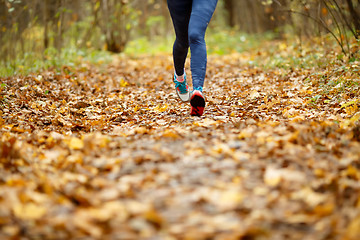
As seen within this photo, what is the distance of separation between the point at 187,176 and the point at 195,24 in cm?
180

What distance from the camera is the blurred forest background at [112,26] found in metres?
6.47

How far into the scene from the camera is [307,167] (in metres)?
1.88

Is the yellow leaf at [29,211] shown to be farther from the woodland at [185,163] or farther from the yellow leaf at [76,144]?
the yellow leaf at [76,144]

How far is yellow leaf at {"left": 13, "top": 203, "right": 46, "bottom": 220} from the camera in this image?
4.84 feet

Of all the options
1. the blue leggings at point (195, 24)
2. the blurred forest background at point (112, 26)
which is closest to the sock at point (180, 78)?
the blue leggings at point (195, 24)

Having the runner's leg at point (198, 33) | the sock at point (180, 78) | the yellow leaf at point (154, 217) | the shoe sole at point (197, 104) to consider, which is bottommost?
the yellow leaf at point (154, 217)

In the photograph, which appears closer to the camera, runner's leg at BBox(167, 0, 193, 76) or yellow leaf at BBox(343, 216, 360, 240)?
yellow leaf at BBox(343, 216, 360, 240)

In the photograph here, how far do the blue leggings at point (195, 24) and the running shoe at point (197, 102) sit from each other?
0.32ft

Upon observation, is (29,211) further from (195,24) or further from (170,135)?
(195,24)

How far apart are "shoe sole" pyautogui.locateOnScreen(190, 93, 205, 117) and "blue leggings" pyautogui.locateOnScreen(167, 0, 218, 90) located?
104mm

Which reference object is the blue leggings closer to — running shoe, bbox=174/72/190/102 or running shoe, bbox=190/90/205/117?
running shoe, bbox=190/90/205/117

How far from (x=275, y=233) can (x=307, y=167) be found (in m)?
0.64

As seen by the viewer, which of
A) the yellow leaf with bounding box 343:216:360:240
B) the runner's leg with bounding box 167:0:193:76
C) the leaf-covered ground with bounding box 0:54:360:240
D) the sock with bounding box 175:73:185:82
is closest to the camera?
the yellow leaf with bounding box 343:216:360:240

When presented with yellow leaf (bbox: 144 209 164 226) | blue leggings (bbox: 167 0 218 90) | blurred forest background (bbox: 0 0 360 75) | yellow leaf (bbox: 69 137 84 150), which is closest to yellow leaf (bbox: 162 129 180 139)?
yellow leaf (bbox: 69 137 84 150)
